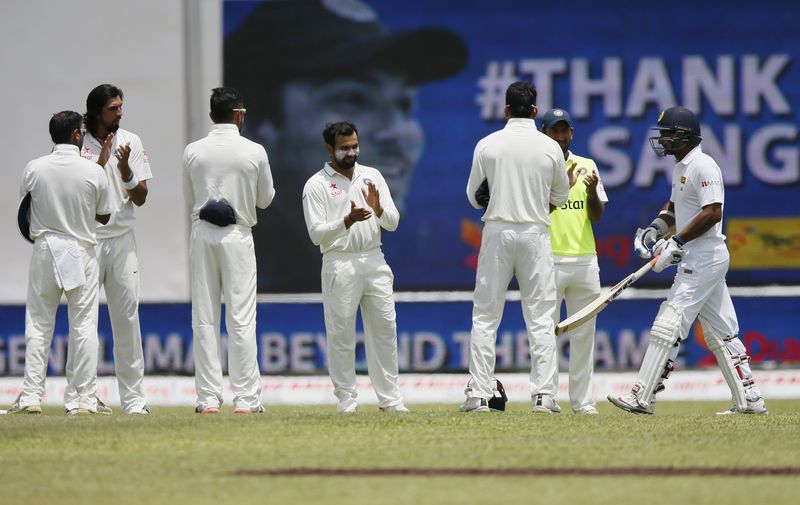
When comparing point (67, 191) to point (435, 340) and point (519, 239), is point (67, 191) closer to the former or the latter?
point (519, 239)

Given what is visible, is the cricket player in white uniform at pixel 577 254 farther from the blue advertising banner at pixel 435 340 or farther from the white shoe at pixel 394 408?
the blue advertising banner at pixel 435 340

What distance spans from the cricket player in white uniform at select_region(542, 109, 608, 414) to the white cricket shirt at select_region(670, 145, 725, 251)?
2.08ft

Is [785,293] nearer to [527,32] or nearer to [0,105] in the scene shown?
[527,32]

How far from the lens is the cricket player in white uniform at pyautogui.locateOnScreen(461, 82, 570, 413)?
9.42 m

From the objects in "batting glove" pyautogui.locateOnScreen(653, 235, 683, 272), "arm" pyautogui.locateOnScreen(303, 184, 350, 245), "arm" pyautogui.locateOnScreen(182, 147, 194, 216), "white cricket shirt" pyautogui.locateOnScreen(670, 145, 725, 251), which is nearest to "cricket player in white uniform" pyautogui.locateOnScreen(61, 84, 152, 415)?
"arm" pyautogui.locateOnScreen(182, 147, 194, 216)

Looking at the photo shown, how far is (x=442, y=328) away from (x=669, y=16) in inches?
142

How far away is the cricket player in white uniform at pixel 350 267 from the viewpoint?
9523 millimetres

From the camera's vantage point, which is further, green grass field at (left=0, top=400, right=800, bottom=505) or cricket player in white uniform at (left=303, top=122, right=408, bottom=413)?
cricket player in white uniform at (left=303, top=122, right=408, bottom=413)

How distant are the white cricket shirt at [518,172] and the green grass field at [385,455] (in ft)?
3.96

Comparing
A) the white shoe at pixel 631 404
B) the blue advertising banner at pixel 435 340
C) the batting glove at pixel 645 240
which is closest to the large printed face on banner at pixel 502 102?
the blue advertising banner at pixel 435 340

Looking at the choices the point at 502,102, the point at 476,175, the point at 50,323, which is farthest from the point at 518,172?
the point at 502,102

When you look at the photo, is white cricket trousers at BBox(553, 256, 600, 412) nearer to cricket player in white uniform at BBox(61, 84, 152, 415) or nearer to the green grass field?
the green grass field

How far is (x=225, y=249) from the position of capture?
31.0ft

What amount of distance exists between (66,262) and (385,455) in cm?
260
